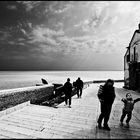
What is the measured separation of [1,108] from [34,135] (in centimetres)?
319

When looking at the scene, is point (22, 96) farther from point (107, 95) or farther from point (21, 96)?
point (107, 95)

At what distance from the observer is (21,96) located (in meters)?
8.78

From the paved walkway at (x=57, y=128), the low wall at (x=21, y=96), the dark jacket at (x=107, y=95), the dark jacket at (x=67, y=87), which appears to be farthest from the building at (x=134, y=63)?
the dark jacket at (x=107, y=95)

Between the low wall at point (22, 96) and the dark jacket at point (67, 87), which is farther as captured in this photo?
the dark jacket at point (67, 87)

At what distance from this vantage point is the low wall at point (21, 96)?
24.5 feet

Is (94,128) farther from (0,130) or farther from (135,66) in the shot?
(135,66)

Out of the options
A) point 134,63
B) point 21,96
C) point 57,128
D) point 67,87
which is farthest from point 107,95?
point 134,63

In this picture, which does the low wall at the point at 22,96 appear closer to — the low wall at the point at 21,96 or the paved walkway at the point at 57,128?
the low wall at the point at 21,96

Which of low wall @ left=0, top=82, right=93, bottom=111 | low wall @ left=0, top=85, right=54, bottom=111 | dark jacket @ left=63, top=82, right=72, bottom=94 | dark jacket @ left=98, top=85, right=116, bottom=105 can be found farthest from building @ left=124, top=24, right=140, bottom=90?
dark jacket @ left=98, top=85, right=116, bottom=105

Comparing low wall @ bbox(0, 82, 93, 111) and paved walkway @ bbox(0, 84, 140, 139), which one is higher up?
low wall @ bbox(0, 82, 93, 111)

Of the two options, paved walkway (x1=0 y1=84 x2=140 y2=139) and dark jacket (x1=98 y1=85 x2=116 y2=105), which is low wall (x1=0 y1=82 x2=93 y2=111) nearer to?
paved walkway (x1=0 y1=84 x2=140 y2=139)

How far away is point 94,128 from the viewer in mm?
5484

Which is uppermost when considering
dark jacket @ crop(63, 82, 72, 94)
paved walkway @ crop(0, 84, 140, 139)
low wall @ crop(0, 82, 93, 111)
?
dark jacket @ crop(63, 82, 72, 94)

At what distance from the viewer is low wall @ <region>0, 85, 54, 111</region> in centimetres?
748
